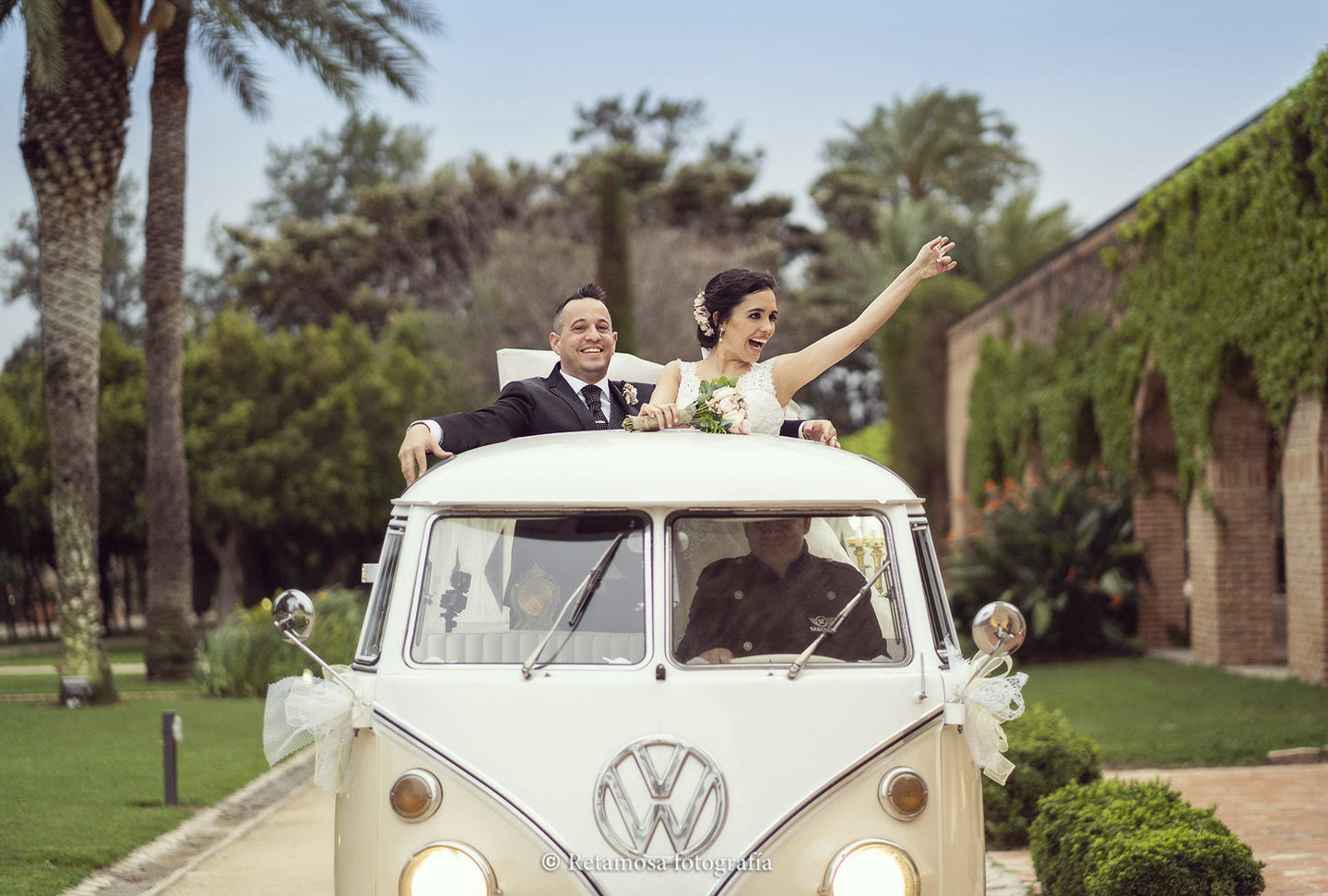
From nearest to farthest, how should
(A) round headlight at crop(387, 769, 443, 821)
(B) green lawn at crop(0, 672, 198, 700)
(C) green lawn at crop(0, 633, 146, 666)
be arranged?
(A) round headlight at crop(387, 769, 443, 821)
(B) green lawn at crop(0, 672, 198, 700)
(C) green lawn at crop(0, 633, 146, 666)

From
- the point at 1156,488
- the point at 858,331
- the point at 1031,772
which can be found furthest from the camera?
the point at 1156,488

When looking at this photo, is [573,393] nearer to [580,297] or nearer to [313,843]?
[580,297]

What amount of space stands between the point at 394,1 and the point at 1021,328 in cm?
1095

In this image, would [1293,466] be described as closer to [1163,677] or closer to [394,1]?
[1163,677]

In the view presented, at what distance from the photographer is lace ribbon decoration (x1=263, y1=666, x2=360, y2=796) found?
12.7 ft

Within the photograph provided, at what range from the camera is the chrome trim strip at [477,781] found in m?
3.52

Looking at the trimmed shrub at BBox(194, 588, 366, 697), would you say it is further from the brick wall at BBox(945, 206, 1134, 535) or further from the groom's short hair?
the brick wall at BBox(945, 206, 1134, 535)

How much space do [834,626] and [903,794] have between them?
485 mm

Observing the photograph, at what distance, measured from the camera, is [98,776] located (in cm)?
1005

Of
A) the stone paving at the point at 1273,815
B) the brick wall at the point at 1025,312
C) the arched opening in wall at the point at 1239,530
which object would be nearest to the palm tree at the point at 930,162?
the brick wall at the point at 1025,312

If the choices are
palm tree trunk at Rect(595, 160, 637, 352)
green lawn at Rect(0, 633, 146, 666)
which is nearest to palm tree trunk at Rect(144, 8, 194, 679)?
green lawn at Rect(0, 633, 146, 666)

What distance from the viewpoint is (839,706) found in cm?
375

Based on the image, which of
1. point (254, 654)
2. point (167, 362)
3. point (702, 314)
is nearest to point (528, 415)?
point (702, 314)

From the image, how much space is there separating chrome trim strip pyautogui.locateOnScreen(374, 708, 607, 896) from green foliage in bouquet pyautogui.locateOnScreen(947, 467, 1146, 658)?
45.6ft
